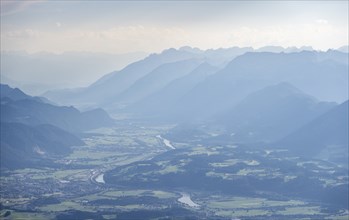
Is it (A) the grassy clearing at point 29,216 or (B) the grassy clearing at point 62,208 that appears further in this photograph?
(B) the grassy clearing at point 62,208

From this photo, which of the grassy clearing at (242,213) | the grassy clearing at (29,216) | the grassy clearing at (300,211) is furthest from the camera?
the grassy clearing at (300,211)

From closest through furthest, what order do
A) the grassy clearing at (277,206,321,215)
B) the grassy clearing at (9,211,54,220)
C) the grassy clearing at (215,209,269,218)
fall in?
the grassy clearing at (9,211,54,220), the grassy clearing at (215,209,269,218), the grassy clearing at (277,206,321,215)

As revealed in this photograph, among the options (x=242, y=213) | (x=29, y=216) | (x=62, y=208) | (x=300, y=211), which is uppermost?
(x=62, y=208)

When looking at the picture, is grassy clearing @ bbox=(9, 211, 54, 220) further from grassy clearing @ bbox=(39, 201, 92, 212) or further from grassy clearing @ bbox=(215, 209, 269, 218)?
grassy clearing @ bbox=(215, 209, 269, 218)

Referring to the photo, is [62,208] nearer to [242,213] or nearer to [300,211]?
[242,213]

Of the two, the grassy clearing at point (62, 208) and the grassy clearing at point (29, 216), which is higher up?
the grassy clearing at point (62, 208)

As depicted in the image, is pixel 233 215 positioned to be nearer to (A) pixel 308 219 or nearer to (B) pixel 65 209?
(A) pixel 308 219

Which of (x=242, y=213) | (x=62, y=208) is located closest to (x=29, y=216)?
(x=62, y=208)

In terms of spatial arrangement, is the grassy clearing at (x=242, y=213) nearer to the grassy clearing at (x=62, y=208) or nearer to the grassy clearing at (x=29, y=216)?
the grassy clearing at (x=62, y=208)

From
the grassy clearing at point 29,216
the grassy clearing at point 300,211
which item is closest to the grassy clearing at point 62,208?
the grassy clearing at point 29,216

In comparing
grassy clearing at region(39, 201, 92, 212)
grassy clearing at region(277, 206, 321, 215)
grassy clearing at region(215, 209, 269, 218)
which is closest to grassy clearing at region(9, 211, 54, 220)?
grassy clearing at region(39, 201, 92, 212)

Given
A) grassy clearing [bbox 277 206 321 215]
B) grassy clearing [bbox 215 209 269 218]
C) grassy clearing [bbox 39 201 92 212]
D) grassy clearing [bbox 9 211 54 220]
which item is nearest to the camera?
grassy clearing [bbox 9 211 54 220]
